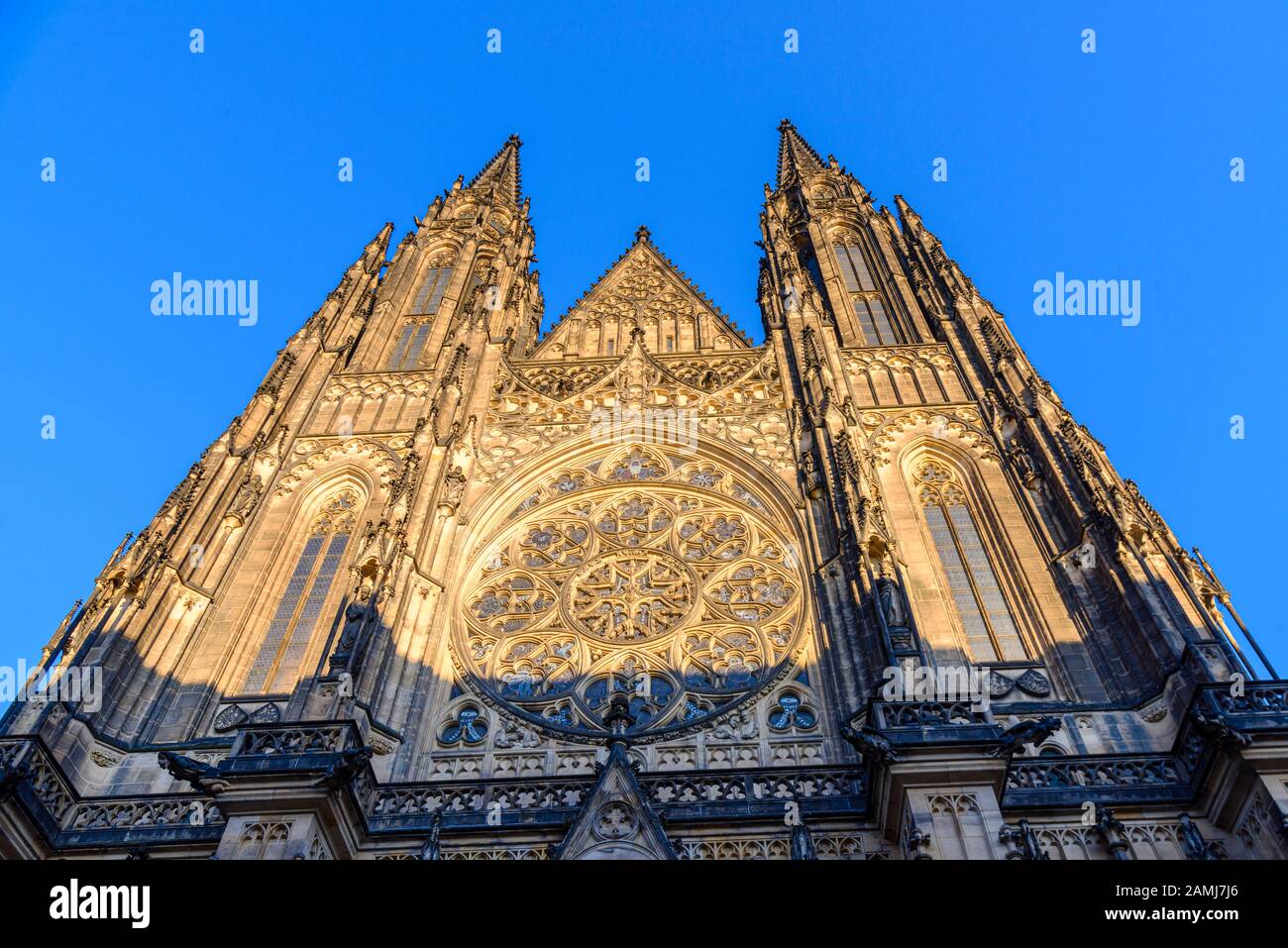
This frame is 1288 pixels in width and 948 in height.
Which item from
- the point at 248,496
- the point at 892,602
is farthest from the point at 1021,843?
the point at 248,496

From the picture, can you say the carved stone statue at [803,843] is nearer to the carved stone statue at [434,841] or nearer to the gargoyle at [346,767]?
the carved stone statue at [434,841]

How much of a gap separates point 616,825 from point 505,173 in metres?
31.2

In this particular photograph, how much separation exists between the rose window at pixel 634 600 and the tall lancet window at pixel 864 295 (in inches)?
276

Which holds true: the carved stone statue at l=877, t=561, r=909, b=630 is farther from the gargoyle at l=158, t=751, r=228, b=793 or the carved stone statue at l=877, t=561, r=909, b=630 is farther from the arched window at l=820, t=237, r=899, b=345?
the arched window at l=820, t=237, r=899, b=345

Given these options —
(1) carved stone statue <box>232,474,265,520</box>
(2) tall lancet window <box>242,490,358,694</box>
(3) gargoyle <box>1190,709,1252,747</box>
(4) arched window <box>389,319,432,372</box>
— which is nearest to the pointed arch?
(3) gargoyle <box>1190,709,1252,747</box>

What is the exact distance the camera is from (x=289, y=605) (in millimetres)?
18703

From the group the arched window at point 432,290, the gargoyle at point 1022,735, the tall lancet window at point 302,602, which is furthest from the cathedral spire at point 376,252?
the gargoyle at point 1022,735

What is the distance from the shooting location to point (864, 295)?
27188 millimetres

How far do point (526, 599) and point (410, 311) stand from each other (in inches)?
499

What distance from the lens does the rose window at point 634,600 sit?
53.9ft

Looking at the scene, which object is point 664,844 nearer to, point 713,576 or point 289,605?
point 713,576

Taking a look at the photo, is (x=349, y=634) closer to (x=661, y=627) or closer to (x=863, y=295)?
(x=661, y=627)

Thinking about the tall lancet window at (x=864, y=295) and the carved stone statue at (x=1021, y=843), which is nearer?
the carved stone statue at (x=1021, y=843)

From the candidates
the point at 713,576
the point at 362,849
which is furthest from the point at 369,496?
the point at 362,849
